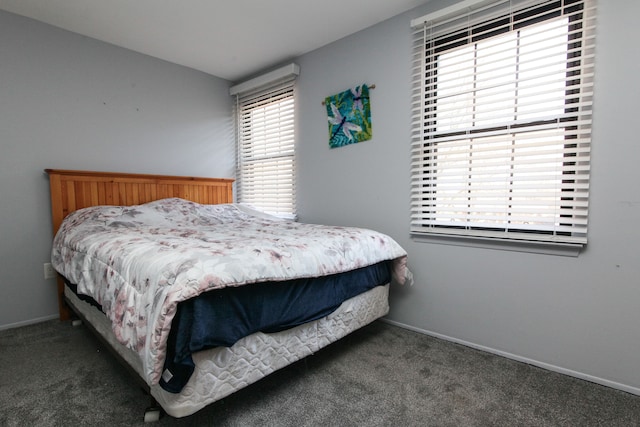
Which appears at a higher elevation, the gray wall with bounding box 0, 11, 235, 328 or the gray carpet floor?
the gray wall with bounding box 0, 11, 235, 328

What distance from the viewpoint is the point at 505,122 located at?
188 cm

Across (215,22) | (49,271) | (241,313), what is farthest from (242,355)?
(215,22)

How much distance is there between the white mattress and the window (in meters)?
1.57

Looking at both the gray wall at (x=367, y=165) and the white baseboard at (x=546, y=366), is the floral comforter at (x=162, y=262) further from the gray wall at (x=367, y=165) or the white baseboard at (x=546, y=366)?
the white baseboard at (x=546, y=366)

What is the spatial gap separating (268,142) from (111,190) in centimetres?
149

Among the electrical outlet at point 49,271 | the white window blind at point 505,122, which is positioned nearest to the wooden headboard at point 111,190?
the electrical outlet at point 49,271

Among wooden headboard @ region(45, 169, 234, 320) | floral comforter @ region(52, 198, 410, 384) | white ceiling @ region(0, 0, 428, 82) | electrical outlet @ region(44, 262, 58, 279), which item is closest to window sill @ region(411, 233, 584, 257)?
floral comforter @ region(52, 198, 410, 384)

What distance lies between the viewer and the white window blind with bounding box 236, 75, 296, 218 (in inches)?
124

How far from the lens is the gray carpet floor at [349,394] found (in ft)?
4.46

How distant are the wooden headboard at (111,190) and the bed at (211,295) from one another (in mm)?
Answer: 118

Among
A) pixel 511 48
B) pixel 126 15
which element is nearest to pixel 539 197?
pixel 511 48

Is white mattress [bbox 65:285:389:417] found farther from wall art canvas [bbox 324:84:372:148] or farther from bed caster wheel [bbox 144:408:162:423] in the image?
wall art canvas [bbox 324:84:372:148]

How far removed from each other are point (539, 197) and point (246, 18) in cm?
231

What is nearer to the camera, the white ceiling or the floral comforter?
the floral comforter
